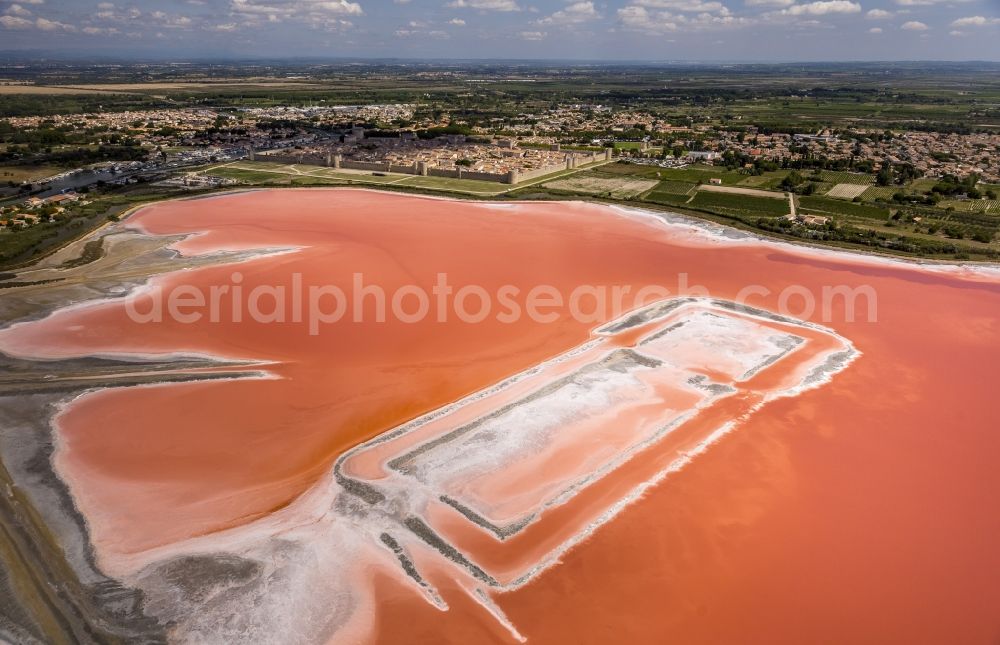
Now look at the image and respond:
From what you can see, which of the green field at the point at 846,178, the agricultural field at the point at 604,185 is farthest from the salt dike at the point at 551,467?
the green field at the point at 846,178

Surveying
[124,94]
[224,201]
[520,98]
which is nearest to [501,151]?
[224,201]

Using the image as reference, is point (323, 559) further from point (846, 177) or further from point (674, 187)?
point (846, 177)

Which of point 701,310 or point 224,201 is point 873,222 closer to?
point 701,310

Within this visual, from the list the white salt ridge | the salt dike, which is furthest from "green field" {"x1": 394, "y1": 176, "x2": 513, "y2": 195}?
the white salt ridge

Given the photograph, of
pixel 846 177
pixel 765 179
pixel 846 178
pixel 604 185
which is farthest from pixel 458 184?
pixel 846 177

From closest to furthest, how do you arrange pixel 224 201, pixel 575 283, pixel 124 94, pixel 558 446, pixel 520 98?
pixel 558 446 → pixel 575 283 → pixel 224 201 → pixel 124 94 → pixel 520 98

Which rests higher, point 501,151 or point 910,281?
point 501,151

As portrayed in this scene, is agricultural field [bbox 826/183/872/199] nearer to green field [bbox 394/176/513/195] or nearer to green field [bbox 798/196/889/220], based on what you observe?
green field [bbox 798/196/889/220]
